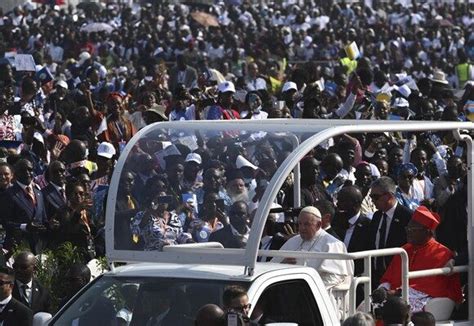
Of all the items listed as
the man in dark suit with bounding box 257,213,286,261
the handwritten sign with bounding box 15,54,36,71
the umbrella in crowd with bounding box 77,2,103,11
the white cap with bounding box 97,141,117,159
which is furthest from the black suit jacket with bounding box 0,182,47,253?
the umbrella in crowd with bounding box 77,2,103,11

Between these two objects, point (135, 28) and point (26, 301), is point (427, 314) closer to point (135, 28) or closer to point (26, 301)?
point (26, 301)

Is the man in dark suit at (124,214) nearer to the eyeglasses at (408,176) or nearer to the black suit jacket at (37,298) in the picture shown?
the black suit jacket at (37,298)

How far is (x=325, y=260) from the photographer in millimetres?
10461

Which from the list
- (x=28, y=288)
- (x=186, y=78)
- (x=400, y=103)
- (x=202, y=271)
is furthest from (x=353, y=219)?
(x=186, y=78)

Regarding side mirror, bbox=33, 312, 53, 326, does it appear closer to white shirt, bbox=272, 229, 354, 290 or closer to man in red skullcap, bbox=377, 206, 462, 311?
white shirt, bbox=272, 229, 354, 290

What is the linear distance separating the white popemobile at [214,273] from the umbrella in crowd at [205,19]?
32.9 meters

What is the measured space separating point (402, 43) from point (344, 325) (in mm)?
31341

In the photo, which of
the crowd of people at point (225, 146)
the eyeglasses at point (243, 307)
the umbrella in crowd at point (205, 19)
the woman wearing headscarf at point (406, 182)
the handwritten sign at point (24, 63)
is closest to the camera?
the eyeglasses at point (243, 307)

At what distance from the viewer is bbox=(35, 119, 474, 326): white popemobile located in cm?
966

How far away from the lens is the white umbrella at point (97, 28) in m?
40.8

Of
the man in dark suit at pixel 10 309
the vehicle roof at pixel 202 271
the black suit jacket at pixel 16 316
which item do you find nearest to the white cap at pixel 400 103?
the man in dark suit at pixel 10 309

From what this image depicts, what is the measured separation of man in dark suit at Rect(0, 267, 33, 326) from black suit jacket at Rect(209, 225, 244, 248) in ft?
4.97

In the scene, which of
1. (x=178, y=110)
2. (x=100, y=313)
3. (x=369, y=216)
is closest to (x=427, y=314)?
(x=100, y=313)

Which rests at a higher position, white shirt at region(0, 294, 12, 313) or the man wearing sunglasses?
the man wearing sunglasses
